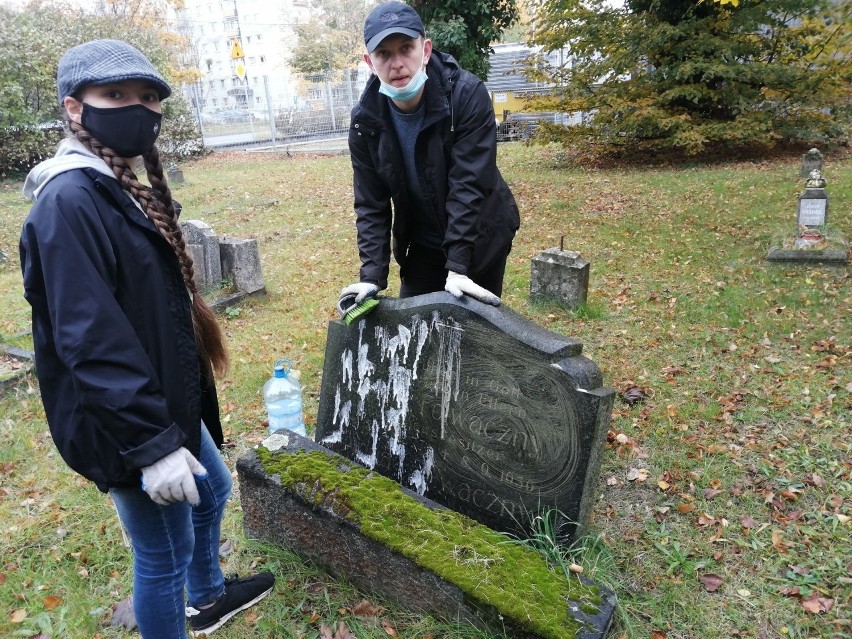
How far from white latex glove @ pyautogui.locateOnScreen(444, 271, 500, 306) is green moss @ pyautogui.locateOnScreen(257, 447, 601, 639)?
96 centimetres

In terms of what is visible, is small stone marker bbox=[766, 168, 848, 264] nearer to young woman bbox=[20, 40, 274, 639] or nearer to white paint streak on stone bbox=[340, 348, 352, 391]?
white paint streak on stone bbox=[340, 348, 352, 391]

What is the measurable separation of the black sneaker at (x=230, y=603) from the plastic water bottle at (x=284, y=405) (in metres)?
1.35

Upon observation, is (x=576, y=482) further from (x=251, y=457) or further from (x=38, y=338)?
(x=38, y=338)

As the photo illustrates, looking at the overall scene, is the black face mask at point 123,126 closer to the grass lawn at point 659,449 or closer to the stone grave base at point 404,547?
the stone grave base at point 404,547

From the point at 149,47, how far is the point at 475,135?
21.1 metres

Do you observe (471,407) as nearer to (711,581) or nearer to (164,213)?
(711,581)

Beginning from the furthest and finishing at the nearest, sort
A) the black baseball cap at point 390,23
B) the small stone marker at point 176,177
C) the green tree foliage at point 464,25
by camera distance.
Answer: the small stone marker at point 176,177, the green tree foliage at point 464,25, the black baseball cap at point 390,23

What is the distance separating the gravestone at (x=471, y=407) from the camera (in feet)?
8.73

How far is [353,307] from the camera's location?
3.15 m

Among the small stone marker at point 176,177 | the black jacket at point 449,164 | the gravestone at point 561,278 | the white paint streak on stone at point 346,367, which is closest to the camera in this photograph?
the black jacket at point 449,164

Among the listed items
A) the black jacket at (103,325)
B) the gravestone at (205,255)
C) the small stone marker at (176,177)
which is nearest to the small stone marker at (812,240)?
the gravestone at (205,255)

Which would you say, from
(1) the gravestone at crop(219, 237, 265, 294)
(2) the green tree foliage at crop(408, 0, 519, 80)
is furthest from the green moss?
(2) the green tree foliage at crop(408, 0, 519, 80)

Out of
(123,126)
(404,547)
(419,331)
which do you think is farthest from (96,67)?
(404,547)

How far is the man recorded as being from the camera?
272 centimetres
